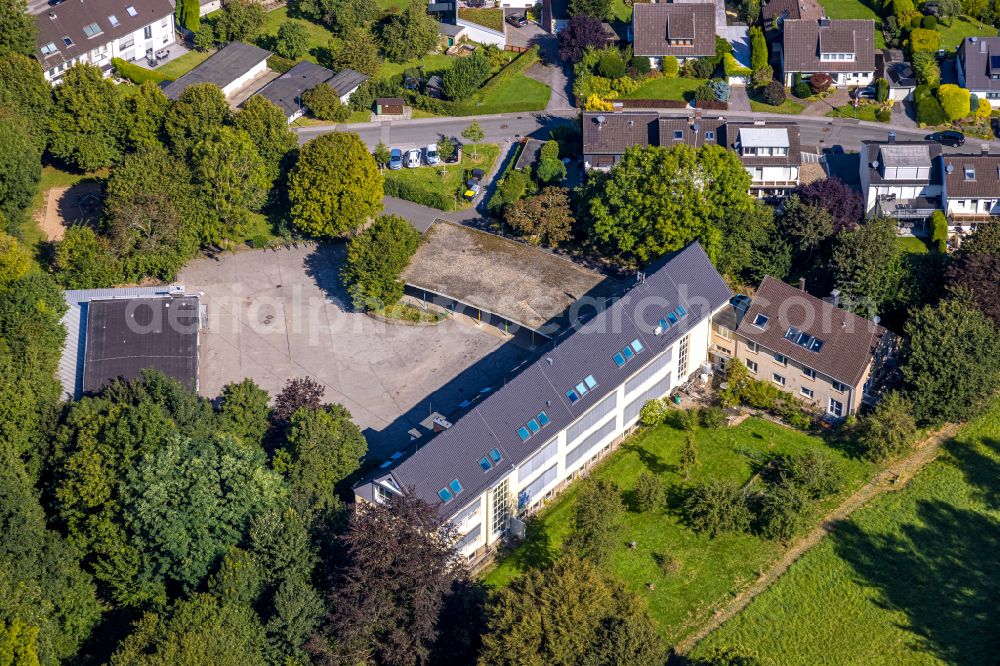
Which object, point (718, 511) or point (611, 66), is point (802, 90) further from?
point (718, 511)

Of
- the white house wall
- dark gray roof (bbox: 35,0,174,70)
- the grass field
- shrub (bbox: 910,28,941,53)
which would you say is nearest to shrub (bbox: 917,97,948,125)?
shrub (bbox: 910,28,941,53)

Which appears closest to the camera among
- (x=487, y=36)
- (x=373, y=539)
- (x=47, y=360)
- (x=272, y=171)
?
(x=373, y=539)

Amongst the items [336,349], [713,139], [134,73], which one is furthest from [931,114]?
[134,73]

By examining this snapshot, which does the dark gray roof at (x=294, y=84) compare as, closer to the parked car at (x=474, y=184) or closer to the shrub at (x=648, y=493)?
the parked car at (x=474, y=184)

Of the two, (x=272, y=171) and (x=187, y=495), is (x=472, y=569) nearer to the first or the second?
(x=187, y=495)

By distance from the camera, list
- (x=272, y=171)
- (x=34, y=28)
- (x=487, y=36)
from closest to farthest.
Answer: (x=272, y=171), (x=34, y=28), (x=487, y=36)

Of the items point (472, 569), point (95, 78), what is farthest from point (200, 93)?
point (472, 569)

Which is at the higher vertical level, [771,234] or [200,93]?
[200,93]
